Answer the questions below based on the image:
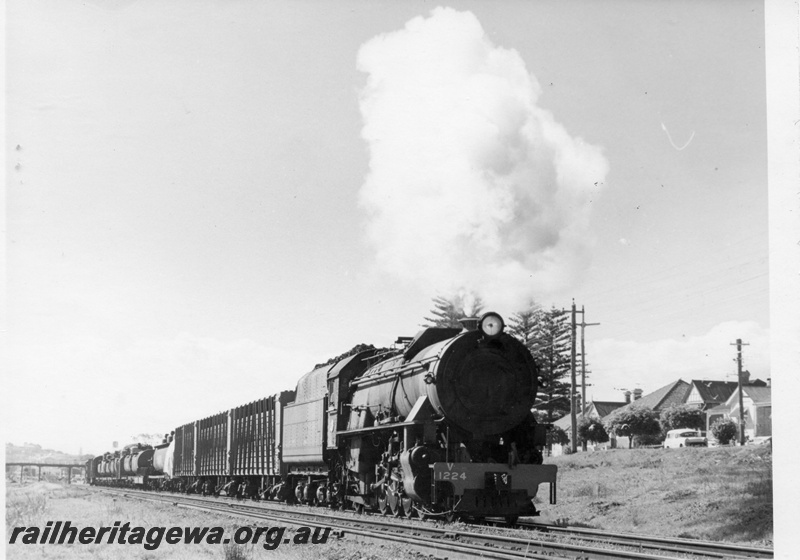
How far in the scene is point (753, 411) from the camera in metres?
53.1

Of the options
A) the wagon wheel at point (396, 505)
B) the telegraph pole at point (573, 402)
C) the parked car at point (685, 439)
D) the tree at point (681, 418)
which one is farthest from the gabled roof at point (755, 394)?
the wagon wheel at point (396, 505)

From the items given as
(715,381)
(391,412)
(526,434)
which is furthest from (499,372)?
(715,381)

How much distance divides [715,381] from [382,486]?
61.1 metres

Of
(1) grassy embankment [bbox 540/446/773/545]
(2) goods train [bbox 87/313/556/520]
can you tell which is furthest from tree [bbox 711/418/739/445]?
(2) goods train [bbox 87/313/556/520]

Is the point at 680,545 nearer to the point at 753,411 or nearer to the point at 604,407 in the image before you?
the point at 753,411

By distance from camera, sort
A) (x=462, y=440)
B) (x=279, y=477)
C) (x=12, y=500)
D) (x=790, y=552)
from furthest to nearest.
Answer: (x=279, y=477)
(x=12, y=500)
(x=462, y=440)
(x=790, y=552)

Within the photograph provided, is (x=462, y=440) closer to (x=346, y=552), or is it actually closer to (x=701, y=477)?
(x=346, y=552)

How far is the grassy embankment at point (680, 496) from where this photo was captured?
1530cm

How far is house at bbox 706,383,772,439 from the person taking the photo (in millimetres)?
50281

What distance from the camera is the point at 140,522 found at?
56.5 ft

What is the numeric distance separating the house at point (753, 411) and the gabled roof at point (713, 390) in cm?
637

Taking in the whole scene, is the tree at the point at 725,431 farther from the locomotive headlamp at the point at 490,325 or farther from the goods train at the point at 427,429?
the locomotive headlamp at the point at 490,325

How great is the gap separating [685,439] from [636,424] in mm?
7496

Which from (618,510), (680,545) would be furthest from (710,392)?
(680,545)
